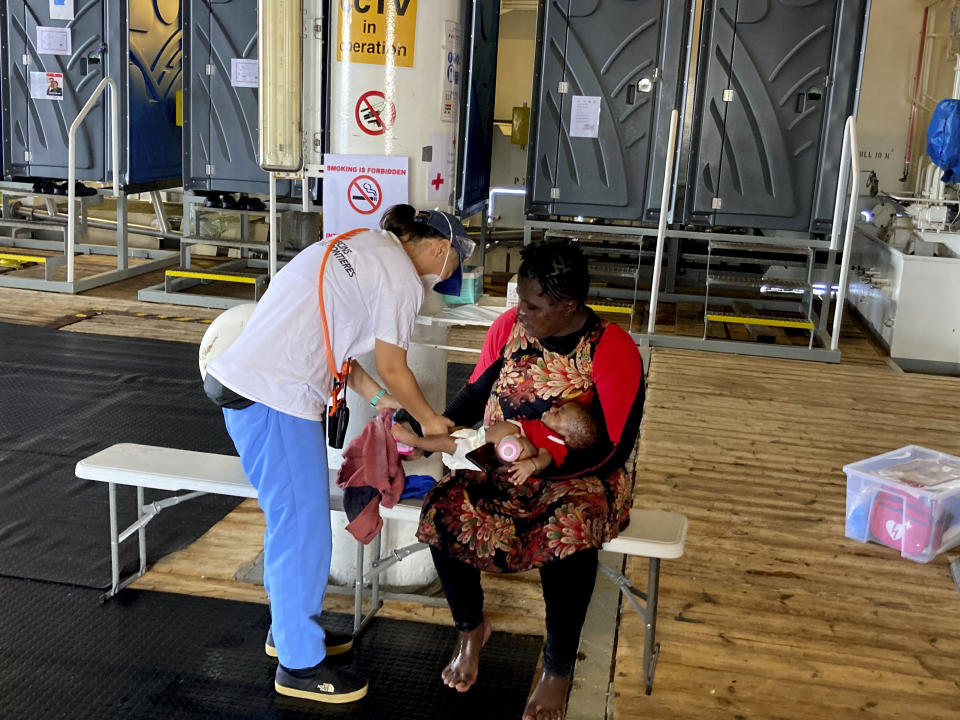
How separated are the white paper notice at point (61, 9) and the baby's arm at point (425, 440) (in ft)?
21.7

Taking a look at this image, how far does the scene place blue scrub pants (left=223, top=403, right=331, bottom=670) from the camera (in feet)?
7.82

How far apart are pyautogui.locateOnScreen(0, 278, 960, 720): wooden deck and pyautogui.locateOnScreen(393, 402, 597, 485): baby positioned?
0.68 m

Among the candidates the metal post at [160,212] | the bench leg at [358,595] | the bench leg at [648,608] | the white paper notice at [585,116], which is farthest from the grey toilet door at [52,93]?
the bench leg at [648,608]

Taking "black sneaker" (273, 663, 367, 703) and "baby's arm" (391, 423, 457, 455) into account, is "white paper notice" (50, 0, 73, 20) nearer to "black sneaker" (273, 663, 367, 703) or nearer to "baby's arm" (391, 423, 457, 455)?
"baby's arm" (391, 423, 457, 455)

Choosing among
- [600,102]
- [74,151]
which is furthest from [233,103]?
[600,102]

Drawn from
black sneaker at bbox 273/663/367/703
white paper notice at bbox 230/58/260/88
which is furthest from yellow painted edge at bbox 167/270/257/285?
black sneaker at bbox 273/663/367/703

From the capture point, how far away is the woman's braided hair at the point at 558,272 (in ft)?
8.11

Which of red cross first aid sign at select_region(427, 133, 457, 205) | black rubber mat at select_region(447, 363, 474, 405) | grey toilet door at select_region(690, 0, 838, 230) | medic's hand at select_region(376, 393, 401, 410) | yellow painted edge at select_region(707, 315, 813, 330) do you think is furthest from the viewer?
yellow painted edge at select_region(707, 315, 813, 330)

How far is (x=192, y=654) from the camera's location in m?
2.70

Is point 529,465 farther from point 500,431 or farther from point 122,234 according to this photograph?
point 122,234

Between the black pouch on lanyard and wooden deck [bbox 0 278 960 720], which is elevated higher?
the black pouch on lanyard

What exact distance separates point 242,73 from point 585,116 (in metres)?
2.61

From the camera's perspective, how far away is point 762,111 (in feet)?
22.1

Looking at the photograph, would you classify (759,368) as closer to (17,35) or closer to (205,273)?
(205,273)
